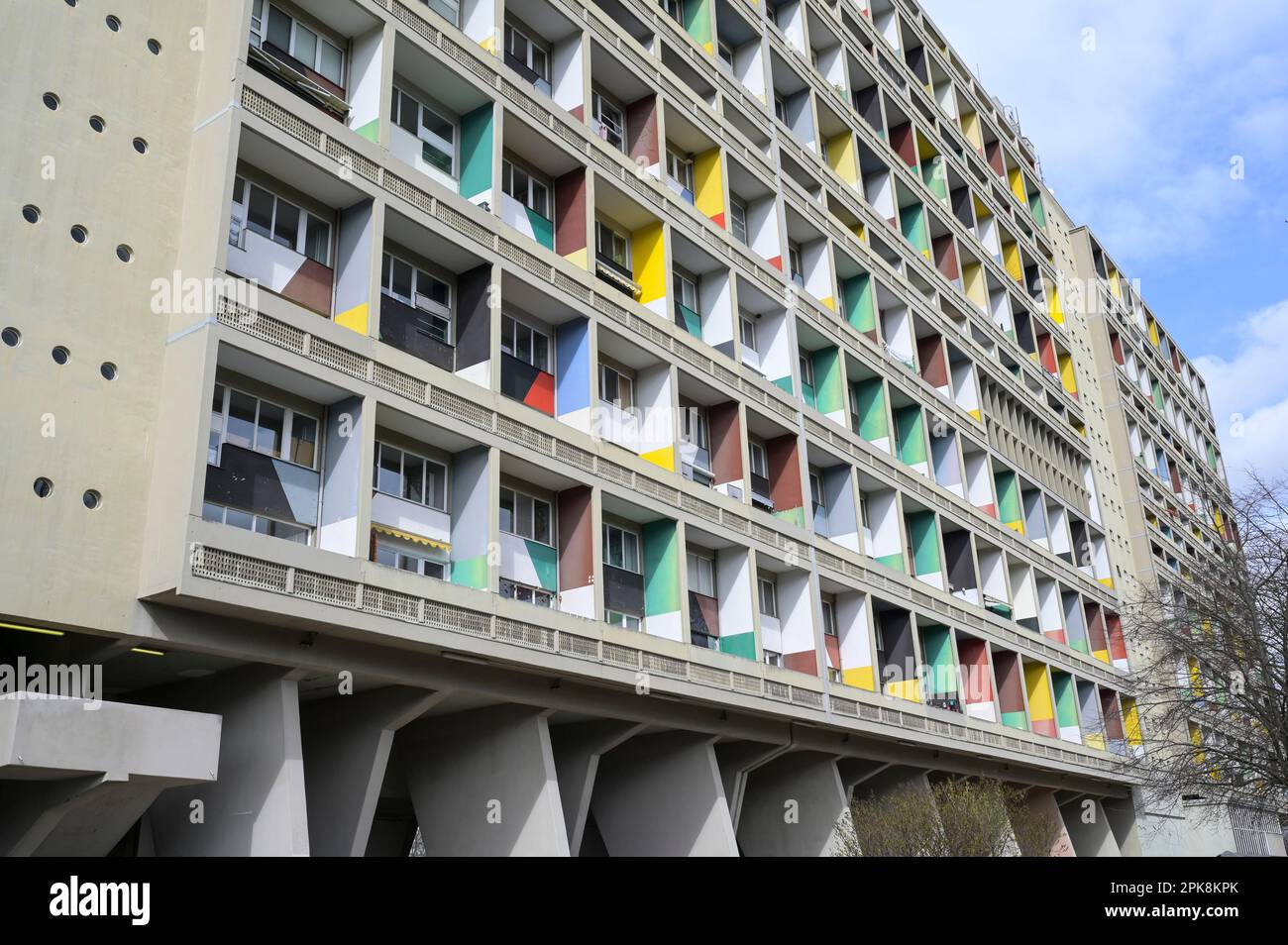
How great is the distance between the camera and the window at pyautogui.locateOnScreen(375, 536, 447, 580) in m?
18.8

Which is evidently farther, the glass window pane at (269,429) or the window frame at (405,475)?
the window frame at (405,475)

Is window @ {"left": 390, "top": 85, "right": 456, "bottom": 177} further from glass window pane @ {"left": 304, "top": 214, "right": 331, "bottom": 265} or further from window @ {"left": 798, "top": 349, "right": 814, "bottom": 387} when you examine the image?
window @ {"left": 798, "top": 349, "right": 814, "bottom": 387}

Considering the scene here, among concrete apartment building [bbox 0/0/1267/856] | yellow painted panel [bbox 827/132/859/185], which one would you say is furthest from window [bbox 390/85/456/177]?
yellow painted panel [bbox 827/132/859/185]

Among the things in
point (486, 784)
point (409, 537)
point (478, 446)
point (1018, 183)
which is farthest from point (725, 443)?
point (1018, 183)

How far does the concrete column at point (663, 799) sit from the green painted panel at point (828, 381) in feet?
37.1

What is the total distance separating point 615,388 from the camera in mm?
25391

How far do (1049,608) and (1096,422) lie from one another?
54.3ft

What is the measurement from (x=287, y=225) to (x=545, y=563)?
7.43m

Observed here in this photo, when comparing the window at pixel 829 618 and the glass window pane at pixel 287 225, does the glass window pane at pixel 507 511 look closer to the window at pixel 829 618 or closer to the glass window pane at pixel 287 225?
the glass window pane at pixel 287 225

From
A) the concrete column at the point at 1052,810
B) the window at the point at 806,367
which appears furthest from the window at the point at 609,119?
the concrete column at the point at 1052,810

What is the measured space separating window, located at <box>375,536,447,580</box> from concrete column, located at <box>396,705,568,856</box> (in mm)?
2794

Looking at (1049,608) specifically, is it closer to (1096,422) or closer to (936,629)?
(936,629)

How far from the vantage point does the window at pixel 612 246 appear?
26.3 m
